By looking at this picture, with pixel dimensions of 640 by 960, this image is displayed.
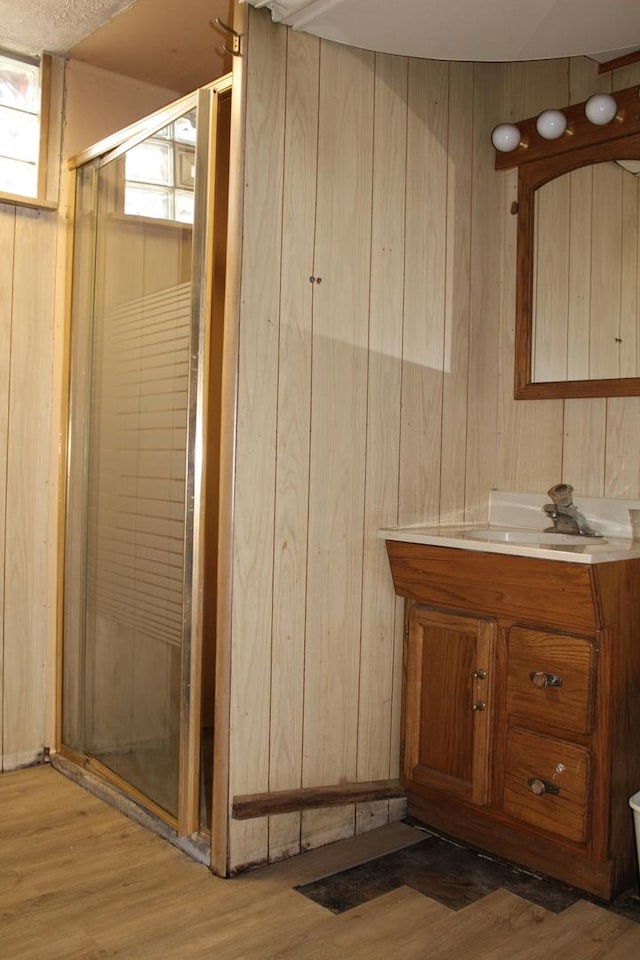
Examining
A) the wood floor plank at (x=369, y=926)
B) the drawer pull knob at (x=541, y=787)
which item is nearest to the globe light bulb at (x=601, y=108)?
the drawer pull knob at (x=541, y=787)

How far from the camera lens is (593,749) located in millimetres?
2045

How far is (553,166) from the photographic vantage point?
2.63 m

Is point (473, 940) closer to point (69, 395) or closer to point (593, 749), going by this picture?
point (593, 749)

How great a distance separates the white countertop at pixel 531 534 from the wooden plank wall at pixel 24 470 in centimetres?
125

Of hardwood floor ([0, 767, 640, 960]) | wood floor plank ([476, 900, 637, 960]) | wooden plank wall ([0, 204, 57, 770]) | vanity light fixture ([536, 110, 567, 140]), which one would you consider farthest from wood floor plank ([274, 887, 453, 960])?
vanity light fixture ([536, 110, 567, 140])

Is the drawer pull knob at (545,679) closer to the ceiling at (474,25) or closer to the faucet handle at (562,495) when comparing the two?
the faucet handle at (562,495)

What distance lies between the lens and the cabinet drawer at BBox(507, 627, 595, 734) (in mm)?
2059

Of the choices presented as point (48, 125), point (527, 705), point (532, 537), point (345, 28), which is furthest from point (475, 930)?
point (48, 125)

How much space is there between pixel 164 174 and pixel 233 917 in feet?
6.38

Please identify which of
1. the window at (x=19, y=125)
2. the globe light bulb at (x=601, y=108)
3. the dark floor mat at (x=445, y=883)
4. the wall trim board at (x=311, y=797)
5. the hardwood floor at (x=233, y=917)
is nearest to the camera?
the hardwood floor at (x=233, y=917)

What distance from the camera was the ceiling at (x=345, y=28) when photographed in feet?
6.78

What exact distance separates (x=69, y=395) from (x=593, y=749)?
1964 mm

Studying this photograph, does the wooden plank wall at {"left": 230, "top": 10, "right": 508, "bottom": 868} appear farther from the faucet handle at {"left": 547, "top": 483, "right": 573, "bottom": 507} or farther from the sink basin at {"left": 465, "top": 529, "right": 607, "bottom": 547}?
the faucet handle at {"left": 547, "top": 483, "right": 573, "bottom": 507}

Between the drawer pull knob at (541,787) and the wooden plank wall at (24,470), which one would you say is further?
the wooden plank wall at (24,470)
